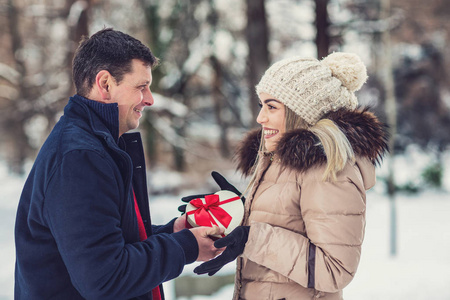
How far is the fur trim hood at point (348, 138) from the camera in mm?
1892

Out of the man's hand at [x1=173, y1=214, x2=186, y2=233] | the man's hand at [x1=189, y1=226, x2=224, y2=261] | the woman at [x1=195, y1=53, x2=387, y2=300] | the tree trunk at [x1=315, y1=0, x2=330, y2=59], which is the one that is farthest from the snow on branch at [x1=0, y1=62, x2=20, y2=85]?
the man's hand at [x1=189, y1=226, x2=224, y2=261]

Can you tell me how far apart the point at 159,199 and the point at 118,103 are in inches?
441

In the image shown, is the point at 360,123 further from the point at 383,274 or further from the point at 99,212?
the point at 383,274

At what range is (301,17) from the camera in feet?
35.4

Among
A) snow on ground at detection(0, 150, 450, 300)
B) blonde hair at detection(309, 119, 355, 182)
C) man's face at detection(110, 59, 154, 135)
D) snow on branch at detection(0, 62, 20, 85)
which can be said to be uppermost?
snow on branch at detection(0, 62, 20, 85)

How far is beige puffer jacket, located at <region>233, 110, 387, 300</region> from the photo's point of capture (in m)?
1.79

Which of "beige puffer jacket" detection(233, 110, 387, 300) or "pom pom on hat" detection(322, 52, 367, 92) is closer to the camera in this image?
"beige puffer jacket" detection(233, 110, 387, 300)

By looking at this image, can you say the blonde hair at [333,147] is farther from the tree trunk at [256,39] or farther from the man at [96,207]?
the tree trunk at [256,39]

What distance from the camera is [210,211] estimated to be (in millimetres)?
2033

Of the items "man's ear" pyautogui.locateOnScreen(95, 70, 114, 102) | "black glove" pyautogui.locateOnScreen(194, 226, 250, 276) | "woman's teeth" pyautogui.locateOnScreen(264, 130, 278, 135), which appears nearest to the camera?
"man's ear" pyautogui.locateOnScreen(95, 70, 114, 102)

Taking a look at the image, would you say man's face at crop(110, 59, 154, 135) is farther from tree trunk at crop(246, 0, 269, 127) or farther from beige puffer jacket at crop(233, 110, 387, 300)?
tree trunk at crop(246, 0, 269, 127)

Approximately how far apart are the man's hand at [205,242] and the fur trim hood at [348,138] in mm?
A: 459

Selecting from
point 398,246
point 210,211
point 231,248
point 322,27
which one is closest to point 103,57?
point 210,211

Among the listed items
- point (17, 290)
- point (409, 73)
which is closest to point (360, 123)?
point (17, 290)
